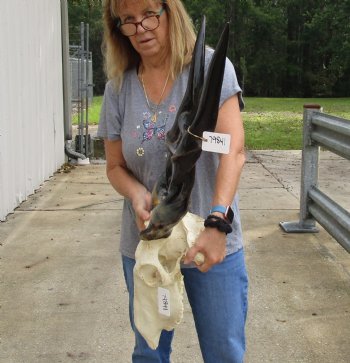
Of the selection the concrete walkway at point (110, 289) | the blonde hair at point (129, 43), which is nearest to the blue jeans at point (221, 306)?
the blonde hair at point (129, 43)

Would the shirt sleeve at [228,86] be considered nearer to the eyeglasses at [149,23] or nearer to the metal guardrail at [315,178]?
the eyeglasses at [149,23]

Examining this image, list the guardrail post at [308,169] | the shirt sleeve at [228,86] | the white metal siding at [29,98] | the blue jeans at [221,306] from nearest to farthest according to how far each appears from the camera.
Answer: the shirt sleeve at [228,86] < the blue jeans at [221,306] < the guardrail post at [308,169] < the white metal siding at [29,98]

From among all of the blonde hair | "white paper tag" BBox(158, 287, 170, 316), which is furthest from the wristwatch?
the blonde hair

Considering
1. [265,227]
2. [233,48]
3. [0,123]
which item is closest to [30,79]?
[0,123]

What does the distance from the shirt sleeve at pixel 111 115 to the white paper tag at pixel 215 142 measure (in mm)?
566

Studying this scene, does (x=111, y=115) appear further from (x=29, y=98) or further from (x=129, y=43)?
(x=29, y=98)

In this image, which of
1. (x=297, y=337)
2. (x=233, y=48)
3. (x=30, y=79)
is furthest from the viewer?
(x=233, y=48)

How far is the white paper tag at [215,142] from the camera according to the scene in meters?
1.81

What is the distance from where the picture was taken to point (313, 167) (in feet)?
18.3

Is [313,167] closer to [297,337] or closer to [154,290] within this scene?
[297,337]

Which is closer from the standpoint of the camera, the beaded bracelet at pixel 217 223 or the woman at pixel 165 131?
the beaded bracelet at pixel 217 223

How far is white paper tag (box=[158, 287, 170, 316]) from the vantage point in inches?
79.7

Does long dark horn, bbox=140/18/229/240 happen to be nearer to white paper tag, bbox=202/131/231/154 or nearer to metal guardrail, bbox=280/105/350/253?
white paper tag, bbox=202/131/231/154

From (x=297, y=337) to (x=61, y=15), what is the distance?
7.41 metres
